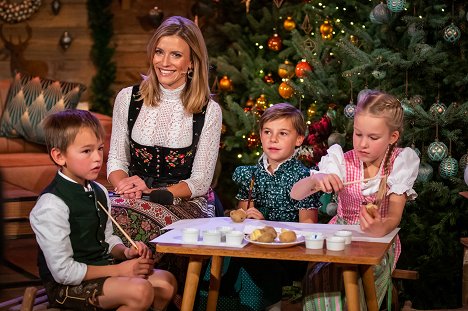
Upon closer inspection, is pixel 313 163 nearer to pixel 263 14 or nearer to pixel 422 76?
pixel 422 76

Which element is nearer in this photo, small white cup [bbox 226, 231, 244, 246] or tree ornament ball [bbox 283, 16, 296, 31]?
small white cup [bbox 226, 231, 244, 246]

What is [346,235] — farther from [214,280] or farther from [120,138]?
[120,138]

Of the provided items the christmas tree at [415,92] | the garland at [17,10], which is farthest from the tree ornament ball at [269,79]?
the garland at [17,10]

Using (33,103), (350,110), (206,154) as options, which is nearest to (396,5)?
(350,110)

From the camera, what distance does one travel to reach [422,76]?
4.57 meters

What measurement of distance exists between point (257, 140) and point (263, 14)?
3.34 feet

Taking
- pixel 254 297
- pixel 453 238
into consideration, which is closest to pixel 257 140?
pixel 453 238

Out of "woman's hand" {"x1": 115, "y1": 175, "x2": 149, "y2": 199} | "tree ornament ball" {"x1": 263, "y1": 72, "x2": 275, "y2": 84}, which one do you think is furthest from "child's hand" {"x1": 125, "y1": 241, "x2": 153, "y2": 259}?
"tree ornament ball" {"x1": 263, "y1": 72, "x2": 275, "y2": 84}

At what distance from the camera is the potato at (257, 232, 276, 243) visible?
2.95 meters

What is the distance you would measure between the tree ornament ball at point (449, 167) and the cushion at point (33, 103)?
9.96 feet

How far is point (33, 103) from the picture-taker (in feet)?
20.8

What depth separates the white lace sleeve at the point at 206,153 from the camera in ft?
13.0

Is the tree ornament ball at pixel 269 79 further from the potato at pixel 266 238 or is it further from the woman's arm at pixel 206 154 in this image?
the potato at pixel 266 238

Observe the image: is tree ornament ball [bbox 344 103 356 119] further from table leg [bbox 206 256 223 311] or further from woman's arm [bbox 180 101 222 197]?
table leg [bbox 206 256 223 311]
